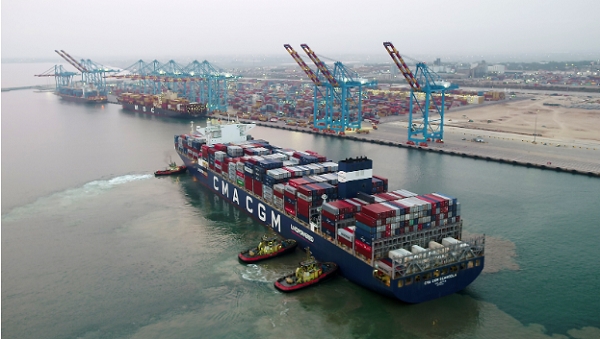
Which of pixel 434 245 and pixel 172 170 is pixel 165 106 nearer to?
pixel 172 170

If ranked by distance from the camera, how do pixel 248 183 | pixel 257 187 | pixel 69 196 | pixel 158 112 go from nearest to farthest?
pixel 257 187 → pixel 248 183 → pixel 69 196 → pixel 158 112

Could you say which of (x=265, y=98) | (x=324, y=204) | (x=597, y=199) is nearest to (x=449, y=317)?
(x=324, y=204)

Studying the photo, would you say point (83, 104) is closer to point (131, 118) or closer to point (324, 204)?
point (131, 118)

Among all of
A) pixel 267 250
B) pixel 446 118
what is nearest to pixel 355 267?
pixel 267 250

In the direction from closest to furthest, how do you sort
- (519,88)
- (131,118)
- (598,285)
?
(598,285), (131,118), (519,88)

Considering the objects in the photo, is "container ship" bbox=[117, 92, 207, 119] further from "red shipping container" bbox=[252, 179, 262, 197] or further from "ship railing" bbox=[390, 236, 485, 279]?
"ship railing" bbox=[390, 236, 485, 279]

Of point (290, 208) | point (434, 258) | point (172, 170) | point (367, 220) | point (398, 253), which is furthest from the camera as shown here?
point (172, 170)
